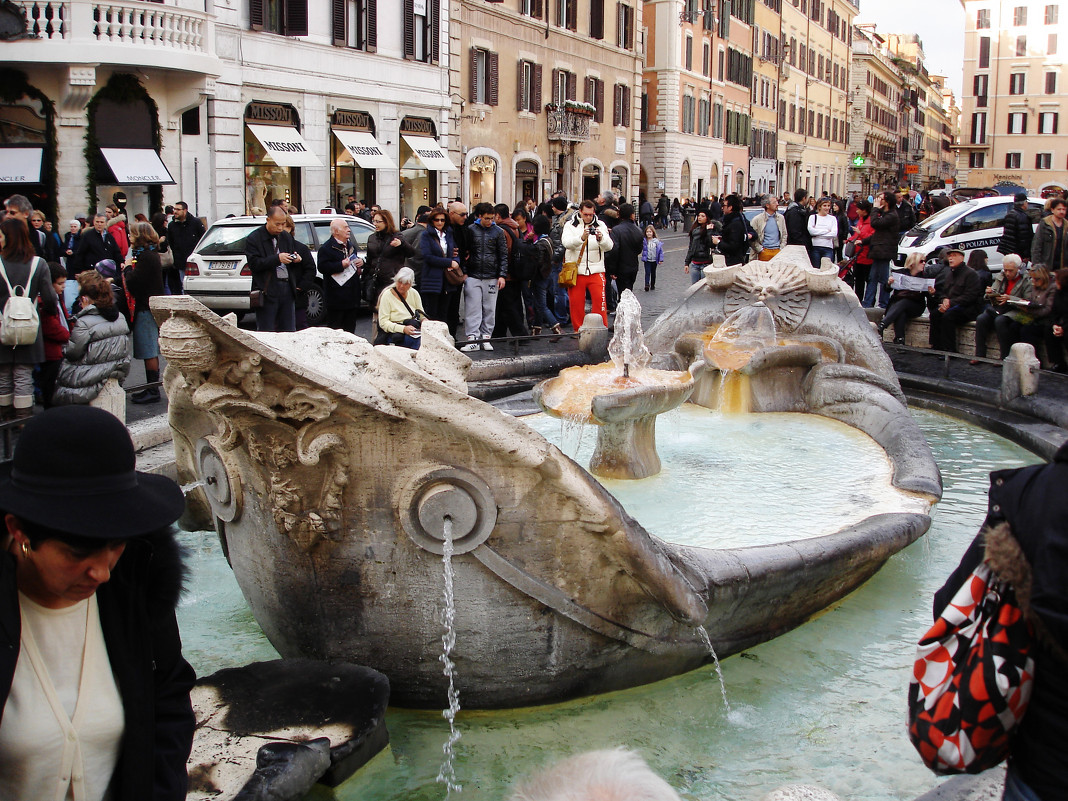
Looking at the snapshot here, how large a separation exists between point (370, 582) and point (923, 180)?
98.1m

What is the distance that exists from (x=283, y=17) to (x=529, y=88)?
11.2 m

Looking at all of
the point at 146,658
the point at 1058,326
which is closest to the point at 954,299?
the point at 1058,326

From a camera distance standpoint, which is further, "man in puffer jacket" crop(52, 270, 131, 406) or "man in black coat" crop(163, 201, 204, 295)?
"man in black coat" crop(163, 201, 204, 295)

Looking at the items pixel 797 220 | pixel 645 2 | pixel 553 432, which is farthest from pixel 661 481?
pixel 645 2

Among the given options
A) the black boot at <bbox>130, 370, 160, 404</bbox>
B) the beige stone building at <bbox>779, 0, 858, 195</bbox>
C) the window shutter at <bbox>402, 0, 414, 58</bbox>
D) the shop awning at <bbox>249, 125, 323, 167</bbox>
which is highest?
the beige stone building at <bbox>779, 0, 858, 195</bbox>

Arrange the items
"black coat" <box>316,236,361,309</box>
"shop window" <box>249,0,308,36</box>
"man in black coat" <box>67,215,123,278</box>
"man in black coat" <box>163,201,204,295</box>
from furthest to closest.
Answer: "shop window" <box>249,0,308,36</box>
"man in black coat" <box>163,201,204,295</box>
"man in black coat" <box>67,215,123,278</box>
"black coat" <box>316,236,361,309</box>

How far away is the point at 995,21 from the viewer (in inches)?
2739

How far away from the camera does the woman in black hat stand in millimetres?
1816

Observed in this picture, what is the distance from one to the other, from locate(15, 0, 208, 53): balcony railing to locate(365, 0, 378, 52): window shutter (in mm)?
5686

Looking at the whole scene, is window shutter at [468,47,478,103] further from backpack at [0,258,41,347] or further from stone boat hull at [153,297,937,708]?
stone boat hull at [153,297,937,708]

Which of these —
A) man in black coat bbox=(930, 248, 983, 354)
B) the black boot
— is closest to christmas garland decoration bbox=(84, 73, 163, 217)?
the black boot

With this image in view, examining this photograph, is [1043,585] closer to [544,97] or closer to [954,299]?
[954,299]


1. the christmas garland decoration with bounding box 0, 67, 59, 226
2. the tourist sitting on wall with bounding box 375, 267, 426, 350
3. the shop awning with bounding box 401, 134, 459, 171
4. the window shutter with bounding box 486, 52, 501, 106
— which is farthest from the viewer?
the window shutter with bounding box 486, 52, 501, 106

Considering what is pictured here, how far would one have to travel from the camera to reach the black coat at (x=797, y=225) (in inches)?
593
